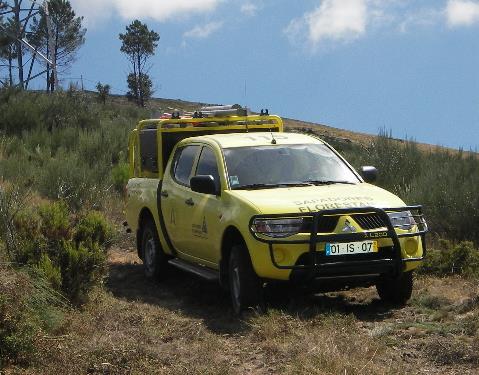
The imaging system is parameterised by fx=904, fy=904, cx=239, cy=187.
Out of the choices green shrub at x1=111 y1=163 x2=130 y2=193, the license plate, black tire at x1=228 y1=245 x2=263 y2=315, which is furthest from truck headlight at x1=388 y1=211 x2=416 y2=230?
green shrub at x1=111 y1=163 x2=130 y2=193

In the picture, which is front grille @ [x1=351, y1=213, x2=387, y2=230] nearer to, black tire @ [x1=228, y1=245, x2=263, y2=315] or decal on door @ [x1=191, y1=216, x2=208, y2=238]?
black tire @ [x1=228, y1=245, x2=263, y2=315]

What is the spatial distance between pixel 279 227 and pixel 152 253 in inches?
144

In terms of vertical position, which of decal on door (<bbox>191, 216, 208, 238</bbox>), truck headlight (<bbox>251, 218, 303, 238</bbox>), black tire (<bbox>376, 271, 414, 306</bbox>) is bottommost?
black tire (<bbox>376, 271, 414, 306</bbox>)

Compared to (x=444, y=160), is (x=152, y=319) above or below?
below

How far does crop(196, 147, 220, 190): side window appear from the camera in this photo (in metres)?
9.55

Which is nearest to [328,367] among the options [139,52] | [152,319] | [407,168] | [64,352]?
[64,352]

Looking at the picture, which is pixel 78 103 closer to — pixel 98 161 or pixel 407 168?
pixel 98 161

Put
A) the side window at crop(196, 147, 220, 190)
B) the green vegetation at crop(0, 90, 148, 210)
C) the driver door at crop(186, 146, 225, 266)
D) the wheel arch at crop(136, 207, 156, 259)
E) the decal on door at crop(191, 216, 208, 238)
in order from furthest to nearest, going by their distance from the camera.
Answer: the green vegetation at crop(0, 90, 148, 210) < the wheel arch at crop(136, 207, 156, 259) < the side window at crop(196, 147, 220, 190) < the decal on door at crop(191, 216, 208, 238) < the driver door at crop(186, 146, 225, 266)

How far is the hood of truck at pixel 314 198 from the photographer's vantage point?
8.09 m

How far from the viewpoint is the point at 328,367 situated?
235 inches

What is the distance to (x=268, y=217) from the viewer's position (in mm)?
7992

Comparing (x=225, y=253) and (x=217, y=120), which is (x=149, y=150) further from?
(x=225, y=253)

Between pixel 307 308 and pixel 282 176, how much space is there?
1594 millimetres

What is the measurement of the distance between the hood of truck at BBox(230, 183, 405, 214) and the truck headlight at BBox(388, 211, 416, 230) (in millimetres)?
86
